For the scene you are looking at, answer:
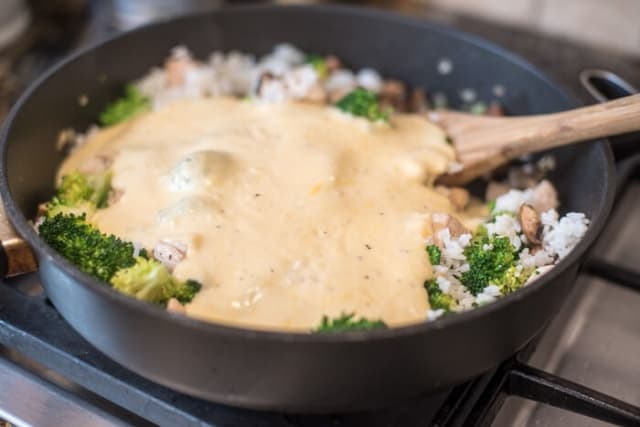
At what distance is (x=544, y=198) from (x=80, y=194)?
34.5 inches

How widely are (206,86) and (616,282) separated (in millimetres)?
971

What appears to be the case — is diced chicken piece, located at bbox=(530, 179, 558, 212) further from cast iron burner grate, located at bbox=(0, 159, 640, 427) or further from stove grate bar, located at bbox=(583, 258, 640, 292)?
cast iron burner grate, located at bbox=(0, 159, 640, 427)

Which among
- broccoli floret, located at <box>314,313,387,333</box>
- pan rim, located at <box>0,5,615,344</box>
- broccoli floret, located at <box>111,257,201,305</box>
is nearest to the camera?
pan rim, located at <box>0,5,615,344</box>

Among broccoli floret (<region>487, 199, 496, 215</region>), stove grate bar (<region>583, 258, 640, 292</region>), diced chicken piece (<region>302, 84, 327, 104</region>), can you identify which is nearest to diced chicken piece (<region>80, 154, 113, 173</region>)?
diced chicken piece (<region>302, 84, 327, 104</region>)

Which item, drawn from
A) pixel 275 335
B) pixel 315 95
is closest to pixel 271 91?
pixel 315 95

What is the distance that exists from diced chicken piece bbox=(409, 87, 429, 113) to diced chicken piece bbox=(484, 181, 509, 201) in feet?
0.89

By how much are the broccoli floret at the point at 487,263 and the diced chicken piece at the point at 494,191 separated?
30 cm

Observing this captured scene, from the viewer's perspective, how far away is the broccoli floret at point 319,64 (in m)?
1.75

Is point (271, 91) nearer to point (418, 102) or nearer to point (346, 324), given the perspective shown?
point (418, 102)

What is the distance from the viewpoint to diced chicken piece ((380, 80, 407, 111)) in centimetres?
175

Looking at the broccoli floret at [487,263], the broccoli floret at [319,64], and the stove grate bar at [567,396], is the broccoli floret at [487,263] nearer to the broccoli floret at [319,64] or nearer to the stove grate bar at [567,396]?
the stove grate bar at [567,396]

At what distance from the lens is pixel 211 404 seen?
111 cm

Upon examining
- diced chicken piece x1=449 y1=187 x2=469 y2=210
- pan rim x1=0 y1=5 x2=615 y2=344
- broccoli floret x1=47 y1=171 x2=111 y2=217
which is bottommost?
broccoli floret x1=47 y1=171 x2=111 y2=217

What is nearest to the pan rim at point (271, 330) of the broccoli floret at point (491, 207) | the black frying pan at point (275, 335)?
the black frying pan at point (275, 335)
